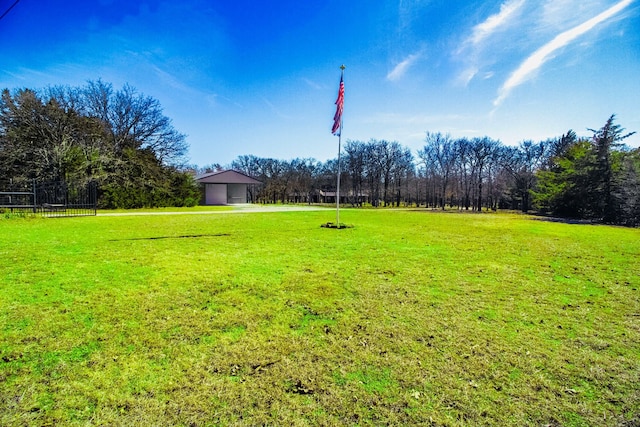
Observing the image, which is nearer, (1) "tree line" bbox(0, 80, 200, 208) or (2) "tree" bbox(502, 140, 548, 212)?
(1) "tree line" bbox(0, 80, 200, 208)

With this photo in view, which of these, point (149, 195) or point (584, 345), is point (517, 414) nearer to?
point (584, 345)

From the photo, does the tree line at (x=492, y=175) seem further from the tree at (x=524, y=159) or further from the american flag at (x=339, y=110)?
the american flag at (x=339, y=110)

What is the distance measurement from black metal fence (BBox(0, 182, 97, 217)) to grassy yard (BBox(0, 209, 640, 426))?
1440 cm

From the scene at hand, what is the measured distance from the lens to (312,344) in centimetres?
314

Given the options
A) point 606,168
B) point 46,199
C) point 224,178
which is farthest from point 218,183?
point 606,168

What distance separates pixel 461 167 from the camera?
49.3 meters

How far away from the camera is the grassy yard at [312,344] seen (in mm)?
2229

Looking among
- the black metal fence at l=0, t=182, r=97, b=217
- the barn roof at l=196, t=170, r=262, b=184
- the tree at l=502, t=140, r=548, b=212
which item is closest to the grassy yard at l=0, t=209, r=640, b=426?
the black metal fence at l=0, t=182, r=97, b=217

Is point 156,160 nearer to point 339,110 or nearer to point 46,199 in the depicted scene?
point 46,199

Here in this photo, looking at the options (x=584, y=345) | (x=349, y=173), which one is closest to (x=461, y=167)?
(x=349, y=173)

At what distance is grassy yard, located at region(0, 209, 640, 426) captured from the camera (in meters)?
2.23

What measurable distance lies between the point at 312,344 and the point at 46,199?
23.2 m

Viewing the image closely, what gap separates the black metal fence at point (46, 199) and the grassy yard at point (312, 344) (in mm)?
14405

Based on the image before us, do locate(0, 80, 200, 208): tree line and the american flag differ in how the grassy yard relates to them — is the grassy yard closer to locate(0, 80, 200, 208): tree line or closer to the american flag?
the american flag
